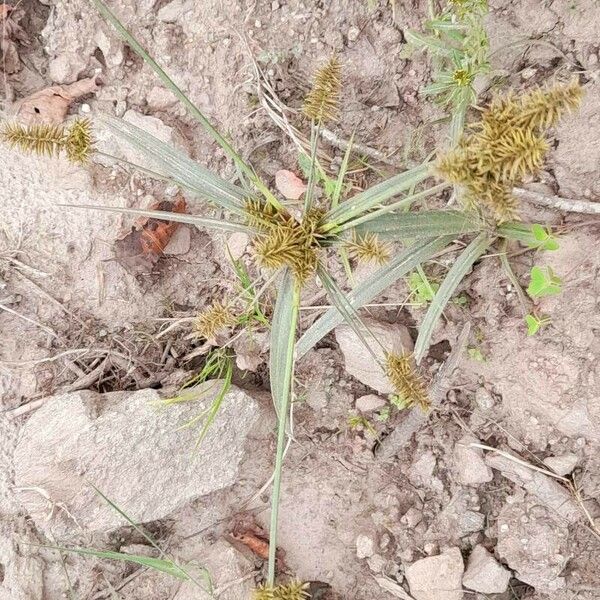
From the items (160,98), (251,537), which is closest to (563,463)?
(251,537)

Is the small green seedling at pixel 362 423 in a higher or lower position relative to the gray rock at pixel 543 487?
higher

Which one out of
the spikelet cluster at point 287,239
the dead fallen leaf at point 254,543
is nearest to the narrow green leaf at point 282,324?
the spikelet cluster at point 287,239

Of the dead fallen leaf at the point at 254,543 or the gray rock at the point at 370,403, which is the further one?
the dead fallen leaf at the point at 254,543

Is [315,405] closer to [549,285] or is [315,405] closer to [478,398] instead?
[478,398]

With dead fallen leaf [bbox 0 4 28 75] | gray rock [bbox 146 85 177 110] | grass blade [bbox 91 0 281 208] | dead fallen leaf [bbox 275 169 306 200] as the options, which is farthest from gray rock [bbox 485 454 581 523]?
dead fallen leaf [bbox 0 4 28 75]

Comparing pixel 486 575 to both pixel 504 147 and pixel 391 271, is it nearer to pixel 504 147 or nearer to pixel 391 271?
pixel 391 271

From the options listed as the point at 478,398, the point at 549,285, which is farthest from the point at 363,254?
the point at 478,398

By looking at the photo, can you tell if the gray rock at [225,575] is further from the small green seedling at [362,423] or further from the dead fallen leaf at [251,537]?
the small green seedling at [362,423]

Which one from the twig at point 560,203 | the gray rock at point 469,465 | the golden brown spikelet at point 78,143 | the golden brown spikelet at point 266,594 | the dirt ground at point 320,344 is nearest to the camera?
the golden brown spikelet at point 266,594
